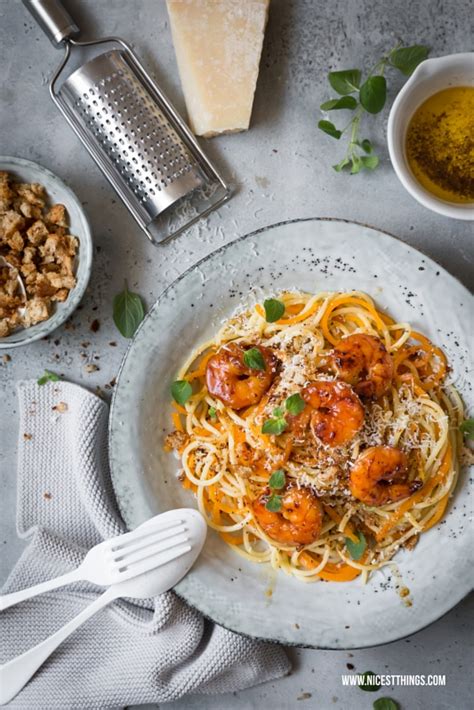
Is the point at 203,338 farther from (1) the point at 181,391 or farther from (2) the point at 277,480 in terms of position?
(2) the point at 277,480

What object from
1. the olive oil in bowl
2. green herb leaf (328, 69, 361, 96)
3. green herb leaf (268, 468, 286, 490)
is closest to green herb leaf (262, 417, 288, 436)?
green herb leaf (268, 468, 286, 490)

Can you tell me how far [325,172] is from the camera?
3480 millimetres

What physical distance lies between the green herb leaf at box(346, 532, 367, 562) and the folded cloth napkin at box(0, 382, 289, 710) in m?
0.69

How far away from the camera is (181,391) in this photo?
3117mm

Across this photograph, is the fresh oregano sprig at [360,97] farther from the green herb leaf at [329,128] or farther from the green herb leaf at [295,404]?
the green herb leaf at [295,404]

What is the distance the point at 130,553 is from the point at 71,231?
1564 millimetres

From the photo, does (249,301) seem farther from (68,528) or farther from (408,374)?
(68,528)

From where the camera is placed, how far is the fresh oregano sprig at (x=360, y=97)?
10.8 ft

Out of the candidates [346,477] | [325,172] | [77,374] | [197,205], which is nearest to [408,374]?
[346,477]

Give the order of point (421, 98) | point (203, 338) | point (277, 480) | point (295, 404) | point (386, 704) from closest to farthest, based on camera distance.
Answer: point (295, 404) → point (277, 480) → point (421, 98) → point (203, 338) → point (386, 704)

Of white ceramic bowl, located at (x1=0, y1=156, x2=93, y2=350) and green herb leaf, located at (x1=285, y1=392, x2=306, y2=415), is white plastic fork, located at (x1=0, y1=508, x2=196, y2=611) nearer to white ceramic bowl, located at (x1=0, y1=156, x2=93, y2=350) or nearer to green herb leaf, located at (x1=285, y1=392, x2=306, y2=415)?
green herb leaf, located at (x1=285, y1=392, x2=306, y2=415)

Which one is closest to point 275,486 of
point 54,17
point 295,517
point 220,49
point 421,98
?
point 295,517

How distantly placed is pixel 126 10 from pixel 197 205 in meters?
1.05

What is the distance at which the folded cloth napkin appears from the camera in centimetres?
330
